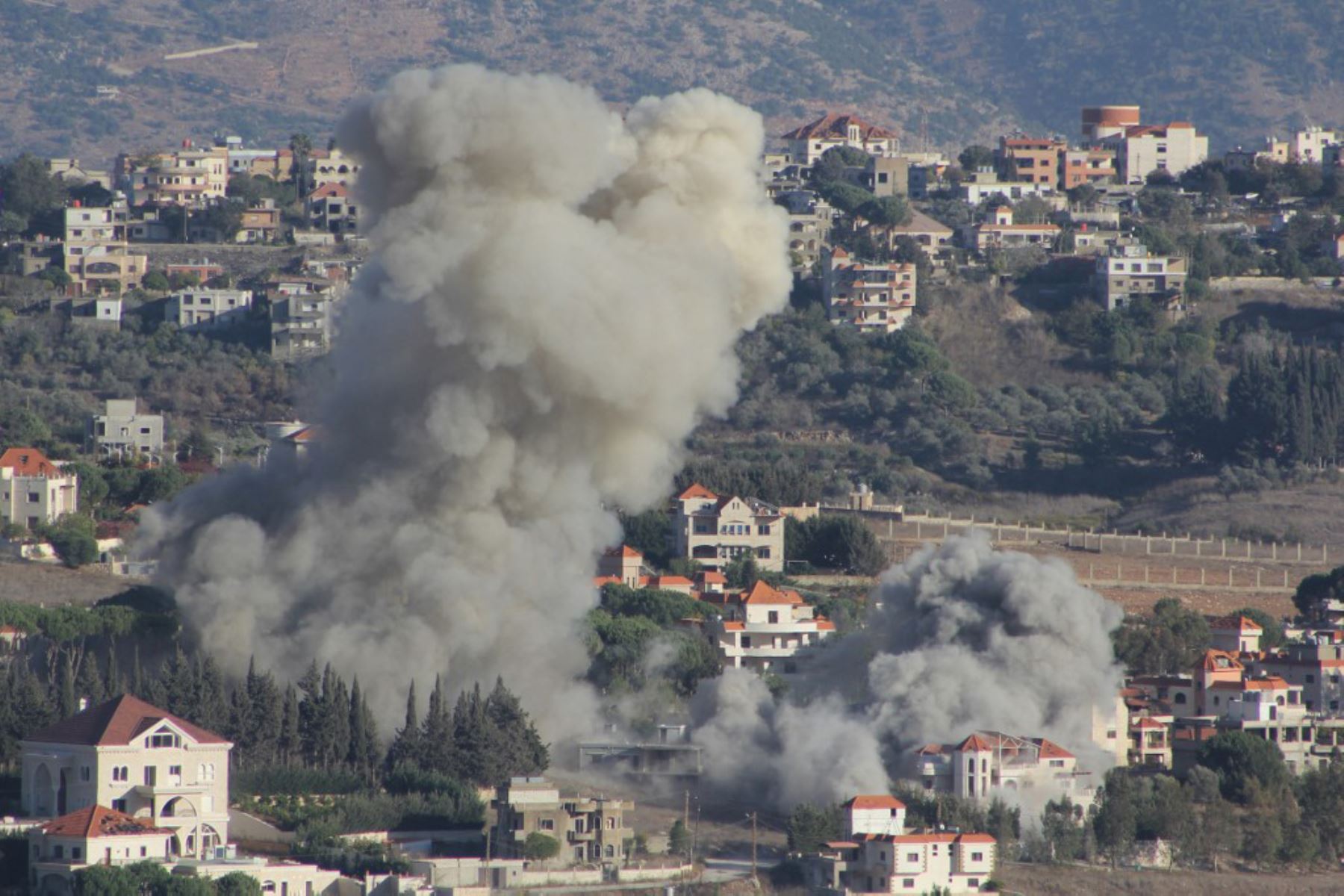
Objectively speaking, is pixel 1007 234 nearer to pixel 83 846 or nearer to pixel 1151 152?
pixel 1151 152

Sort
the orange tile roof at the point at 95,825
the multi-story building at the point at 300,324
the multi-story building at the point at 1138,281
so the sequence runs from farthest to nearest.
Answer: the multi-story building at the point at 1138,281, the multi-story building at the point at 300,324, the orange tile roof at the point at 95,825

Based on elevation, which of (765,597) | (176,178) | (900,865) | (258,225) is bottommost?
(900,865)

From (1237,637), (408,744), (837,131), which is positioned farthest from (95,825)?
(837,131)

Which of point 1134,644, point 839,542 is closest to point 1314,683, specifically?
point 1134,644

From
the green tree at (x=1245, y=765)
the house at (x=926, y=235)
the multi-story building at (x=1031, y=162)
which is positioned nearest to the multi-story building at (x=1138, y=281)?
the house at (x=926, y=235)

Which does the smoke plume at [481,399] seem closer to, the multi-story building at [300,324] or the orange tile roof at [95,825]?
Answer: the orange tile roof at [95,825]

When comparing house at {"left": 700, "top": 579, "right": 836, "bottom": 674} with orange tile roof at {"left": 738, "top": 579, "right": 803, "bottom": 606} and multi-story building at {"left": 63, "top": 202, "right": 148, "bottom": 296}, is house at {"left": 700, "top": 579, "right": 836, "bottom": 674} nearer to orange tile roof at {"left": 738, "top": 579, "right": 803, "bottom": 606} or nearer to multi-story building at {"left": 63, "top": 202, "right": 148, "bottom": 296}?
orange tile roof at {"left": 738, "top": 579, "right": 803, "bottom": 606}

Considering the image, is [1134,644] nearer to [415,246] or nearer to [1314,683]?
[1314,683]

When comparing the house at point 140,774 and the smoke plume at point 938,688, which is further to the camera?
the smoke plume at point 938,688
